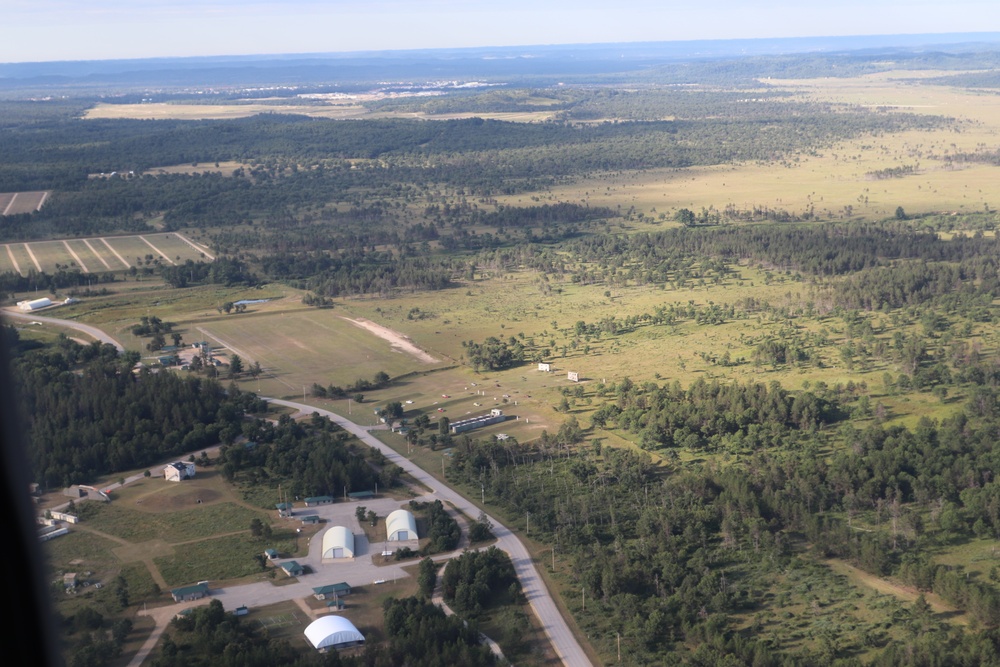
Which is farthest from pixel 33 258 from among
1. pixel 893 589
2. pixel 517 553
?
pixel 893 589

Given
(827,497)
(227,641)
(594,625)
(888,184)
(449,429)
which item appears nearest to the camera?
(227,641)

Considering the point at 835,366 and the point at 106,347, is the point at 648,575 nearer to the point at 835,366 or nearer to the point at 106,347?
the point at 835,366

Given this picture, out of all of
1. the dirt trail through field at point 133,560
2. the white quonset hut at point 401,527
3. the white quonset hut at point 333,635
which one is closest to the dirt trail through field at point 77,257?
the dirt trail through field at point 133,560

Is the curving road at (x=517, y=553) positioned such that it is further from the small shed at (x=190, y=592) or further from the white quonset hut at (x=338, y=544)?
the small shed at (x=190, y=592)

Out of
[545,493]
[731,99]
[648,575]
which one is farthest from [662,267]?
[731,99]

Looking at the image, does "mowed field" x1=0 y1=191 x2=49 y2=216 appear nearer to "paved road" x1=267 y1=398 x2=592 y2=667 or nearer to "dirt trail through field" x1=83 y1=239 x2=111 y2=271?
"dirt trail through field" x1=83 y1=239 x2=111 y2=271

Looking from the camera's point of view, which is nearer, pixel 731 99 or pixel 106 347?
pixel 106 347

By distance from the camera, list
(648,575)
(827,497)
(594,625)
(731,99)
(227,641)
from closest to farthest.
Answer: (227,641) → (594,625) → (648,575) → (827,497) → (731,99)
